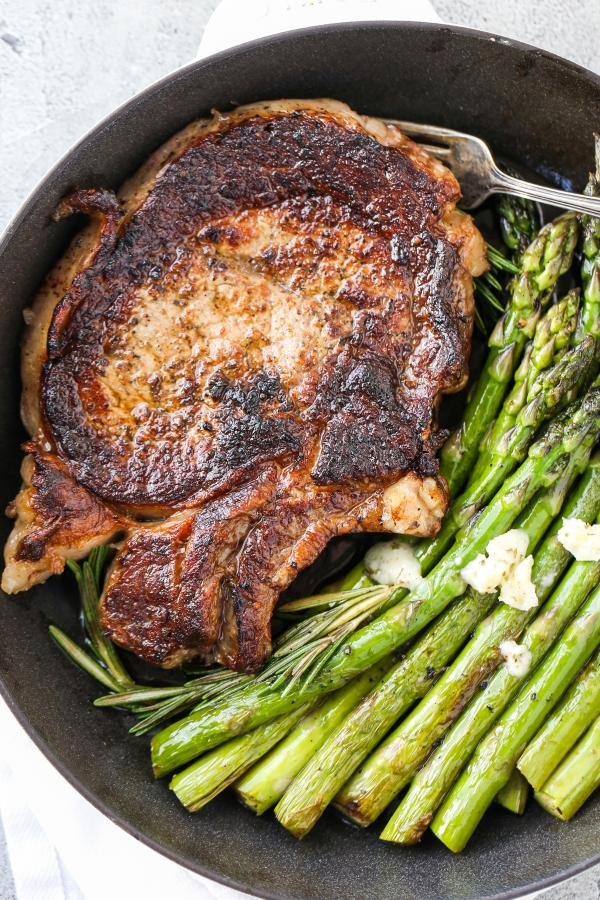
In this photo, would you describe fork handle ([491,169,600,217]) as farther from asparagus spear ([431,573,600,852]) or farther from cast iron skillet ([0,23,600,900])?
asparagus spear ([431,573,600,852])

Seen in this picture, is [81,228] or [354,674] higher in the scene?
[81,228]

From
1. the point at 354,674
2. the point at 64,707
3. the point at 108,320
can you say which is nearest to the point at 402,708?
the point at 354,674

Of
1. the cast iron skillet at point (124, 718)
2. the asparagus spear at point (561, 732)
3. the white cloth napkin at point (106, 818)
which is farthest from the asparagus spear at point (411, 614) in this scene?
the asparagus spear at point (561, 732)

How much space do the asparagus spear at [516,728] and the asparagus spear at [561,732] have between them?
0.03 meters

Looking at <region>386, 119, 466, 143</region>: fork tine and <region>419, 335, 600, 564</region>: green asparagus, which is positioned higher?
<region>386, 119, 466, 143</region>: fork tine

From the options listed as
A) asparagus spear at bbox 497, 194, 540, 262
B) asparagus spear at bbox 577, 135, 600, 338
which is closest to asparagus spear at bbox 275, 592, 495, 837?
asparagus spear at bbox 577, 135, 600, 338

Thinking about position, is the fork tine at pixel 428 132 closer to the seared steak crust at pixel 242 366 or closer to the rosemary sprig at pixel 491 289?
the seared steak crust at pixel 242 366

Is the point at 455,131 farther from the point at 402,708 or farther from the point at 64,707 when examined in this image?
the point at 64,707

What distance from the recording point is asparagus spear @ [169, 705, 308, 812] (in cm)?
284

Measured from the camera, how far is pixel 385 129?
2.91 meters

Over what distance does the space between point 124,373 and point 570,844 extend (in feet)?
7.12

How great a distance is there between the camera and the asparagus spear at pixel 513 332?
292 cm

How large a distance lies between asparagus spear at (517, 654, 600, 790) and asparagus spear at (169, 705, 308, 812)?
82 centimetres

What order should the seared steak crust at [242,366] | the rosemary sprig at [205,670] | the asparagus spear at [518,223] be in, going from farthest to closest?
the asparagus spear at [518,223], the rosemary sprig at [205,670], the seared steak crust at [242,366]
